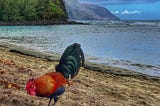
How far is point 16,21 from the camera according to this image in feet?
554

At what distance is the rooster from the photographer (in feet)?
25.4

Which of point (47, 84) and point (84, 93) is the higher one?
point (47, 84)

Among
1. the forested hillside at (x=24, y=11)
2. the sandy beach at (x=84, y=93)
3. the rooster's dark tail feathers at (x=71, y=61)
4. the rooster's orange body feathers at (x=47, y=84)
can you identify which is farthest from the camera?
the forested hillside at (x=24, y=11)

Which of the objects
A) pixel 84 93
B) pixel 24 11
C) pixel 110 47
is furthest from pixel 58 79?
pixel 24 11

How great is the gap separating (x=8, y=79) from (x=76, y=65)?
5.51 m

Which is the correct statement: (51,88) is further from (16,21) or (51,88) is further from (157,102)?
(16,21)

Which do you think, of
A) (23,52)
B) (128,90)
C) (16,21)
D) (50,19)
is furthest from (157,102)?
(50,19)

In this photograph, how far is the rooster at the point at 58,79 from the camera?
7.75m

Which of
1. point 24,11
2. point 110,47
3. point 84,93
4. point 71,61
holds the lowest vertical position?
point 110,47

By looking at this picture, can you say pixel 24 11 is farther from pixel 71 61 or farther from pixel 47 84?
pixel 47 84

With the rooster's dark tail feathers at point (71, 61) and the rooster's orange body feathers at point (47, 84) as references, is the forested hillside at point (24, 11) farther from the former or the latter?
the rooster's orange body feathers at point (47, 84)

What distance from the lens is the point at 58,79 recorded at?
819 centimetres

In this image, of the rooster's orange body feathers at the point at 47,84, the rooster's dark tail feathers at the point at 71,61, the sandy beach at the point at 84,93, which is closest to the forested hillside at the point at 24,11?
the sandy beach at the point at 84,93

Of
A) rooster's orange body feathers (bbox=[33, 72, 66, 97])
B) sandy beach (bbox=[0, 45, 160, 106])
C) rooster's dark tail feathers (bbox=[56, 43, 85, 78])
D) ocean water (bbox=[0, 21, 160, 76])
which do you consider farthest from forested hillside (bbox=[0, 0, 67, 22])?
rooster's orange body feathers (bbox=[33, 72, 66, 97])
